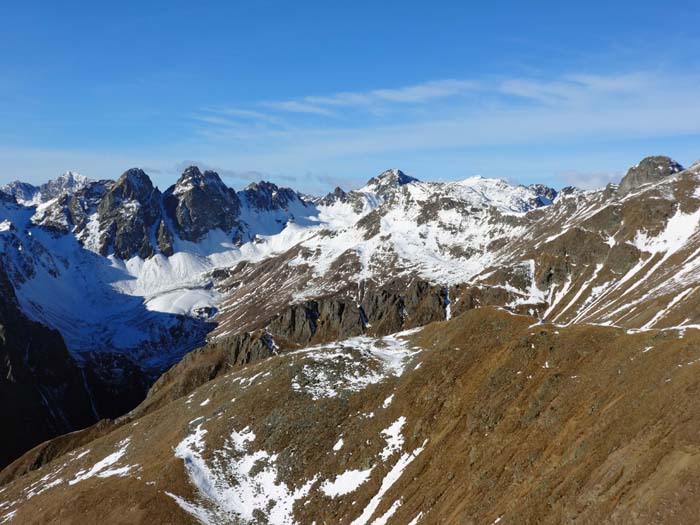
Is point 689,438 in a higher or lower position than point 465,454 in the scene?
higher

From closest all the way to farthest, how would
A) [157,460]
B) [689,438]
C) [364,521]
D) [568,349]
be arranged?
[689,438] → [364,521] → [568,349] → [157,460]

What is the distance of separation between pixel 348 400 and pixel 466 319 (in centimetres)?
2767

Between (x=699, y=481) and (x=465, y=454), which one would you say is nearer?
(x=699, y=481)

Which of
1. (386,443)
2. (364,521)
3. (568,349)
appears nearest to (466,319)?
(568,349)

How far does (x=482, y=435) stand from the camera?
69.2 m

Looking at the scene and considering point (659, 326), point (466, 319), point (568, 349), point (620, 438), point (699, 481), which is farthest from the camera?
point (659, 326)

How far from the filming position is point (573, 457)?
52.3m

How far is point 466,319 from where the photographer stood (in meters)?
103

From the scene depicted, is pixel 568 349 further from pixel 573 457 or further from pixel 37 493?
pixel 37 493

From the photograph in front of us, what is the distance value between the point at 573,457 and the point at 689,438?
1063cm

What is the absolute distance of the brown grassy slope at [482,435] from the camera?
45.9 meters

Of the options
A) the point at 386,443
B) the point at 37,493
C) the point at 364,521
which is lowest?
the point at 37,493

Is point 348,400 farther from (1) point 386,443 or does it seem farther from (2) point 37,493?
(2) point 37,493

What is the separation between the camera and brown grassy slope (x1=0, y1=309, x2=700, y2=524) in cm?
4591
